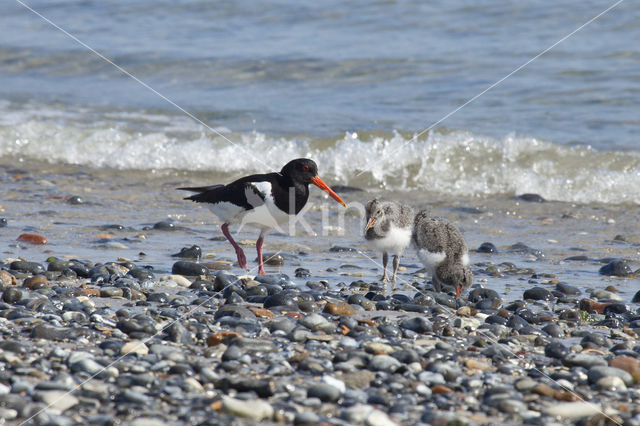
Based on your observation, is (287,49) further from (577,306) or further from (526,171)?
(577,306)

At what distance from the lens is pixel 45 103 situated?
14531mm

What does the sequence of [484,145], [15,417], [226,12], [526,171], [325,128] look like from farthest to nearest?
[226,12], [325,128], [484,145], [526,171], [15,417]

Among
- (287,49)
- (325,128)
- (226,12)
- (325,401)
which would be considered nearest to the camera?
(325,401)

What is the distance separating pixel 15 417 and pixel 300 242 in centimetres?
505

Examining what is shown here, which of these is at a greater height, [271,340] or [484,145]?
[484,145]

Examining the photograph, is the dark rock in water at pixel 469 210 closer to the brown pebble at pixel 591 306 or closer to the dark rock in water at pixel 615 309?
the brown pebble at pixel 591 306

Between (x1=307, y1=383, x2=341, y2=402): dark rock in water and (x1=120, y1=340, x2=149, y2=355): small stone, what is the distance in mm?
1067

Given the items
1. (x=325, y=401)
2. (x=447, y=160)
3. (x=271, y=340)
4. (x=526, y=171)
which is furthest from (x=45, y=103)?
(x=325, y=401)

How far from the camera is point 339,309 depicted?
5355mm

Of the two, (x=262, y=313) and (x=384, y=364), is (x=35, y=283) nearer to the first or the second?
(x=262, y=313)

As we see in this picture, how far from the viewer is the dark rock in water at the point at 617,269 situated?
691 cm

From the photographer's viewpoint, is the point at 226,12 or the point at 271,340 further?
the point at 226,12

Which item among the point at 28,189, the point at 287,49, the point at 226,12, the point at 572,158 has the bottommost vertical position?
the point at 28,189

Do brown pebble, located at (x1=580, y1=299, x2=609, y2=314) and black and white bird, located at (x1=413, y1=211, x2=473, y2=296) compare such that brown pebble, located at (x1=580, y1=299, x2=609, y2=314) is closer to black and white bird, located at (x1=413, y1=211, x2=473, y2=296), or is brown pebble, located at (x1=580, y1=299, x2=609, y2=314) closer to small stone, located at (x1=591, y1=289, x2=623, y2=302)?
small stone, located at (x1=591, y1=289, x2=623, y2=302)
